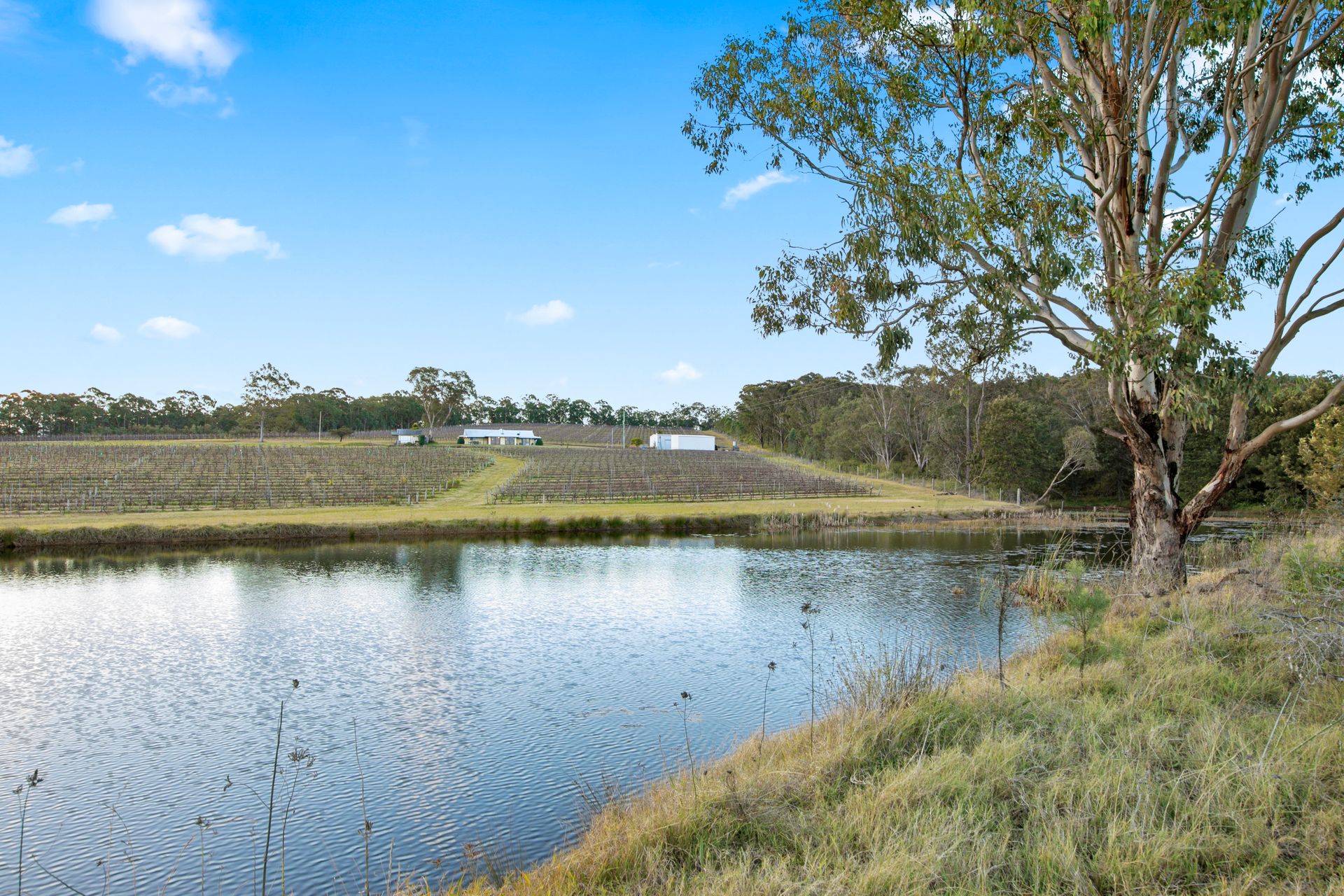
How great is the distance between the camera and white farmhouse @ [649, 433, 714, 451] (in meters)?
83.6

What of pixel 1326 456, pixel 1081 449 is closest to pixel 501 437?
pixel 1081 449

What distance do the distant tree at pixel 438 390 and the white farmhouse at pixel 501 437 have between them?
4.21 meters

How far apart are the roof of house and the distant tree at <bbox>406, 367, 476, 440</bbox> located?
4088mm

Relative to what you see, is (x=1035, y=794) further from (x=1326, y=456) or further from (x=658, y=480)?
(x=658, y=480)

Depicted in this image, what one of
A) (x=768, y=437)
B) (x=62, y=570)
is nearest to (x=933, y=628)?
(x=62, y=570)

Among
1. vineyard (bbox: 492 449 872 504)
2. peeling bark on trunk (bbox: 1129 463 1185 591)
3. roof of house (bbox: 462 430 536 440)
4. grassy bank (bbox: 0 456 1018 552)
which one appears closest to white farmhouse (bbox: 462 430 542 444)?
roof of house (bbox: 462 430 536 440)

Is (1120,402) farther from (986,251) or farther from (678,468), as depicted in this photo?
(678,468)

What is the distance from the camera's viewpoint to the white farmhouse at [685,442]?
83.6m

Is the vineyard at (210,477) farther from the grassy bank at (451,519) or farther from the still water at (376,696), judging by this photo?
the still water at (376,696)

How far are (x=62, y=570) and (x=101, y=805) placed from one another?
58.3 feet

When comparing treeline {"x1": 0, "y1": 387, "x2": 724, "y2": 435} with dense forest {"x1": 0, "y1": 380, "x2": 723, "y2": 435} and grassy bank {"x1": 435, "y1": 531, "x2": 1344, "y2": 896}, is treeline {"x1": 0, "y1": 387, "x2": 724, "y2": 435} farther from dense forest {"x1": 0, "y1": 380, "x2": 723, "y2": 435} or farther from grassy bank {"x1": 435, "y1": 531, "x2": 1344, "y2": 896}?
grassy bank {"x1": 435, "y1": 531, "x2": 1344, "y2": 896}

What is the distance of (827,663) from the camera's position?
36.6 feet

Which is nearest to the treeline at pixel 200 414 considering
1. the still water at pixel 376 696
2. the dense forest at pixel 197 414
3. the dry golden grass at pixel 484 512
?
the dense forest at pixel 197 414

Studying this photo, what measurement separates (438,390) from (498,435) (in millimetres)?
8643
